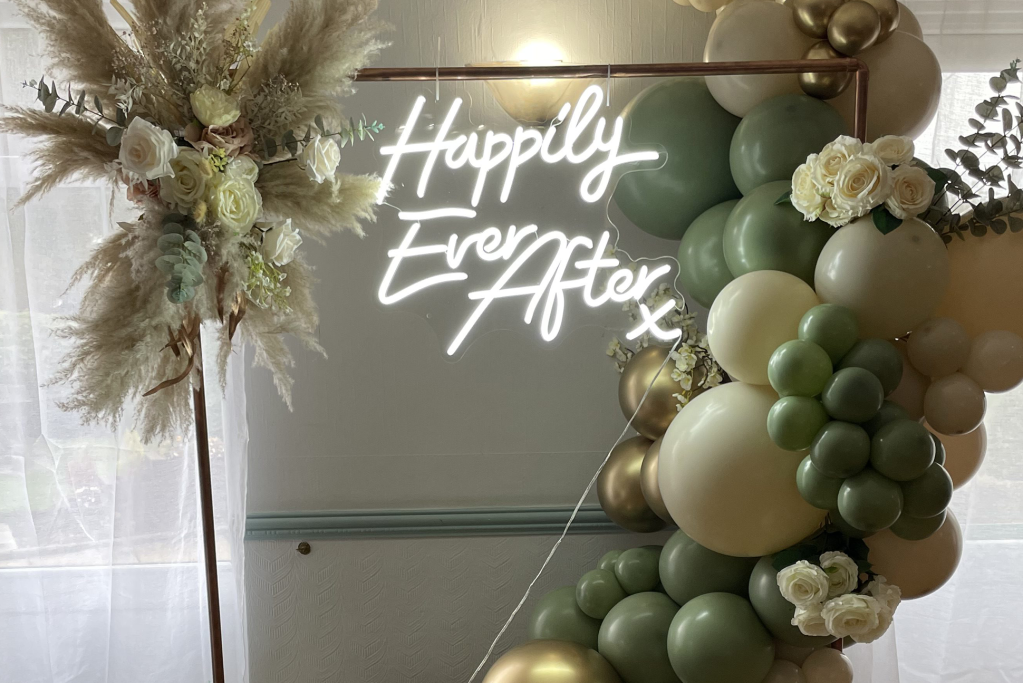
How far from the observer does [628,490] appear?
1.99 meters

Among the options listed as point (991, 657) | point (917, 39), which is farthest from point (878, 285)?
point (991, 657)

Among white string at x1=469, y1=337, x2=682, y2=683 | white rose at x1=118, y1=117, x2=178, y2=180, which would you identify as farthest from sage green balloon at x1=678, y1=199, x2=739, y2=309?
white rose at x1=118, y1=117, x2=178, y2=180

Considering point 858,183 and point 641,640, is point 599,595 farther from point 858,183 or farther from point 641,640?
point 858,183

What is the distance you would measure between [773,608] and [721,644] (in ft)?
0.44

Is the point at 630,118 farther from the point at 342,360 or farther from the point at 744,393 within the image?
the point at 342,360

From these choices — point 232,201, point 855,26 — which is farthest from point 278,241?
point 855,26

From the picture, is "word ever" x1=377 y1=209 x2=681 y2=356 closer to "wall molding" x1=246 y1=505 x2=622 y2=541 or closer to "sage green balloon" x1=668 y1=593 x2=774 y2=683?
"wall molding" x1=246 y1=505 x2=622 y2=541

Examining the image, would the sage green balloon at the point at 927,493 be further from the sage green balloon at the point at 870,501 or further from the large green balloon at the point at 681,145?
the large green balloon at the point at 681,145

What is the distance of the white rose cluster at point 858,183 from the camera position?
5.05ft

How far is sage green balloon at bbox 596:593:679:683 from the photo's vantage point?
175 centimetres

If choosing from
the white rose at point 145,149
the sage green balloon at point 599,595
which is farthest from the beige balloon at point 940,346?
the white rose at point 145,149

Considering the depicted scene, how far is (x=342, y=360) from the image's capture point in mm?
2217

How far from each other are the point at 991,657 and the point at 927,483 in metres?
1.29

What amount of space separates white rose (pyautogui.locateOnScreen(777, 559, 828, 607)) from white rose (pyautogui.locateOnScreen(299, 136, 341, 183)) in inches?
47.9
